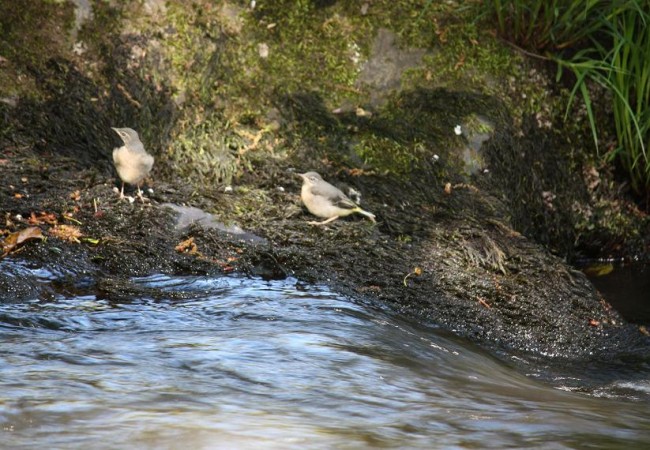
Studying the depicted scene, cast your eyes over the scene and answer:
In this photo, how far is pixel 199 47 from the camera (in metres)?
7.09

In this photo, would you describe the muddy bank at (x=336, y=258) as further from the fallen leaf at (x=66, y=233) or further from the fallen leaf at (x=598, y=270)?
the fallen leaf at (x=598, y=270)

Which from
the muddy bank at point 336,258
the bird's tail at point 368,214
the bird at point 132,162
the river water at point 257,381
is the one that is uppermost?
the bird at point 132,162

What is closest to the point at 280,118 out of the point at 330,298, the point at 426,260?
the point at 426,260

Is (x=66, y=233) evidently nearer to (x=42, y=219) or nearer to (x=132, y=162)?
(x=42, y=219)

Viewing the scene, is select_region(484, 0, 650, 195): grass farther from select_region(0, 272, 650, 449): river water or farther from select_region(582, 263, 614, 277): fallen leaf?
select_region(0, 272, 650, 449): river water

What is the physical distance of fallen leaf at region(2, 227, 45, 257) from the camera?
503cm

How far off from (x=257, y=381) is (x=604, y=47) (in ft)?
17.0

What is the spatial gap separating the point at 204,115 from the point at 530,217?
8.49 ft

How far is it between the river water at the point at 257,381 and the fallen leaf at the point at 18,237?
0.25 metres

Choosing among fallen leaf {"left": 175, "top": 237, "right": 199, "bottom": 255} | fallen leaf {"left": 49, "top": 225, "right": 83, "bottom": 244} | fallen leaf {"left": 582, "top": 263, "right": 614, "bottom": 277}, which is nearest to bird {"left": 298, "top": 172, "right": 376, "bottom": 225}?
fallen leaf {"left": 175, "top": 237, "right": 199, "bottom": 255}

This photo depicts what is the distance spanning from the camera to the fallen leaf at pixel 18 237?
5.03 m

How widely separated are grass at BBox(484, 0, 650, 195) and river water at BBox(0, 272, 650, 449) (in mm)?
2937

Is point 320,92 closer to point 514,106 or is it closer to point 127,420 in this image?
point 514,106

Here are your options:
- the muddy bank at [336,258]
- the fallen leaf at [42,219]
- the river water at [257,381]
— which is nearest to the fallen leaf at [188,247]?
the muddy bank at [336,258]
